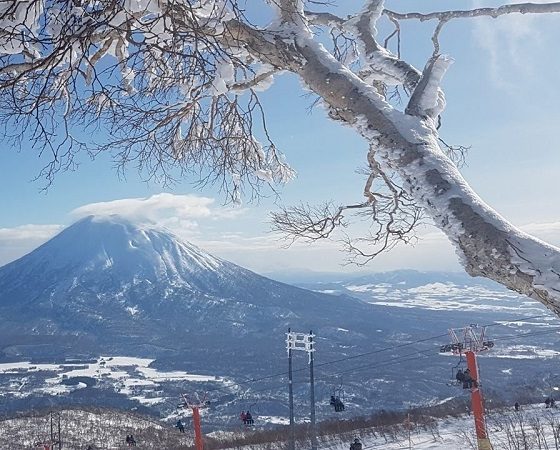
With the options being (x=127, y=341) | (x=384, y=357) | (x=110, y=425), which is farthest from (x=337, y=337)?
(x=110, y=425)

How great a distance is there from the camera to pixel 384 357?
13438 cm

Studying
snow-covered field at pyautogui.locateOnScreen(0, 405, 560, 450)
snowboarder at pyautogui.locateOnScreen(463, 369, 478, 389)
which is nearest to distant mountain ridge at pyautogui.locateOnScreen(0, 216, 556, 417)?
snow-covered field at pyautogui.locateOnScreen(0, 405, 560, 450)

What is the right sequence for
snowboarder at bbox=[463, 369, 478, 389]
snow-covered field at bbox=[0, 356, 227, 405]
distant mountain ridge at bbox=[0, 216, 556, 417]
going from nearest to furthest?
snowboarder at bbox=[463, 369, 478, 389] < distant mountain ridge at bbox=[0, 216, 556, 417] < snow-covered field at bbox=[0, 356, 227, 405]

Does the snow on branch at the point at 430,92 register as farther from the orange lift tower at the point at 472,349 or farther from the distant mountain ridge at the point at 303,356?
the distant mountain ridge at the point at 303,356

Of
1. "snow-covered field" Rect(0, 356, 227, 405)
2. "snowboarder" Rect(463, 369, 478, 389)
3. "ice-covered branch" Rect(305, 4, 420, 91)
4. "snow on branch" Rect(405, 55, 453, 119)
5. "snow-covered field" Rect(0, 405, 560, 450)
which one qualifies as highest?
"ice-covered branch" Rect(305, 4, 420, 91)

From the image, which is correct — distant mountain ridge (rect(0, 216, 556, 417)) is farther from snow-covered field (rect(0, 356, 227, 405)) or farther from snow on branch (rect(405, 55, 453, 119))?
snow on branch (rect(405, 55, 453, 119))

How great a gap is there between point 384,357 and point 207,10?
138m

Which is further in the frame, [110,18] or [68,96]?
[68,96]

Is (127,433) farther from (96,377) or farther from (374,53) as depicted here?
(374,53)

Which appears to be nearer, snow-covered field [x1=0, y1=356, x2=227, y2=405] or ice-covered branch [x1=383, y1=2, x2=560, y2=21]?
ice-covered branch [x1=383, y1=2, x2=560, y2=21]

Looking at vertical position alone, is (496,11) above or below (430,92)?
above

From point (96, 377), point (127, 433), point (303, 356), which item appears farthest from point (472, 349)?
point (303, 356)

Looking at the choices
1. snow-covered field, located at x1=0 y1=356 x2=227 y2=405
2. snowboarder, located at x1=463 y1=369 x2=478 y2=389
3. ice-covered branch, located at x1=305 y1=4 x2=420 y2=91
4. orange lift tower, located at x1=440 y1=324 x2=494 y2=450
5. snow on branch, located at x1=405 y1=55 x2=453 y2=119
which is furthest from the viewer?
snow-covered field, located at x1=0 y1=356 x2=227 y2=405

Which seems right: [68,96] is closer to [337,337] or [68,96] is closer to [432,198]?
[432,198]
